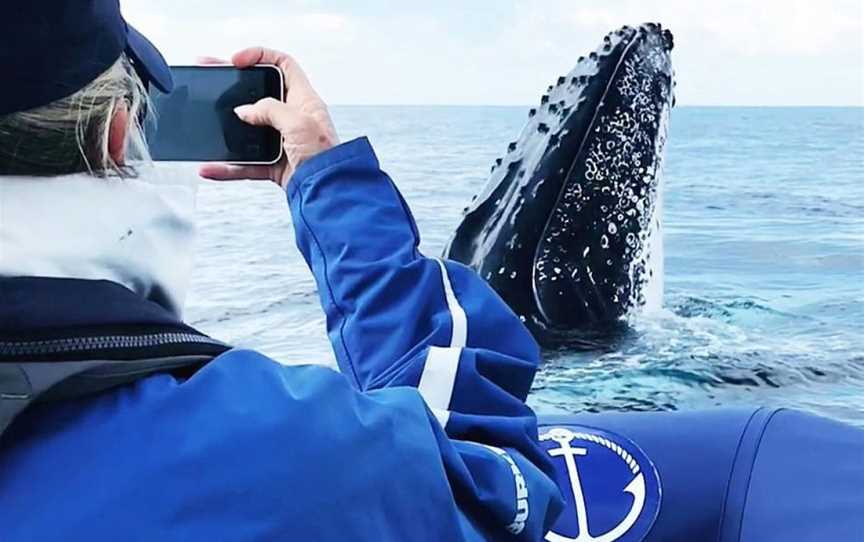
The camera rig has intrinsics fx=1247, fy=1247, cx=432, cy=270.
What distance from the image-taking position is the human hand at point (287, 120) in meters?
1.06

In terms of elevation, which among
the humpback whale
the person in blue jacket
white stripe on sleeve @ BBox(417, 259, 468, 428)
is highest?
the person in blue jacket

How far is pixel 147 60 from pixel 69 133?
11 centimetres

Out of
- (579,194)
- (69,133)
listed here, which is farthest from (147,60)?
(579,194)

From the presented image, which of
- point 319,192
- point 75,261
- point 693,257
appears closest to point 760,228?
point 693,257

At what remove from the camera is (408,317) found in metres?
1.03

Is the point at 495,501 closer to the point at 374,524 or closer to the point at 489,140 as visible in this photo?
the point at 374,524

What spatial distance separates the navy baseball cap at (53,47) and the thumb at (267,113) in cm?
36

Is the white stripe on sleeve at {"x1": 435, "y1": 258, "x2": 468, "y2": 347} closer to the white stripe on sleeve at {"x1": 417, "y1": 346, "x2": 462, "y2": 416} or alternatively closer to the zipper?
the white stripe on sleeve at {"x1": 417, "y1": 346, "x2": 462, "y2": 416}

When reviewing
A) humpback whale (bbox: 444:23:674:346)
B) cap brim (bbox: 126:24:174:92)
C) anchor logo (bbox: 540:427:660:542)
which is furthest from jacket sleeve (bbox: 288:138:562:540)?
humpback whale (bbox: 444:23:674:346)

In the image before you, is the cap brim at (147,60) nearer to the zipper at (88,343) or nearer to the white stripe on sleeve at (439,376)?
the zipper at (88,343)

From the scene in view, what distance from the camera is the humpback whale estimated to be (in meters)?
3.15

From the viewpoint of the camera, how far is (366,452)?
0.73 metres

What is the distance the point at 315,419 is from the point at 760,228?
5.19 meters

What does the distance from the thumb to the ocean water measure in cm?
7
